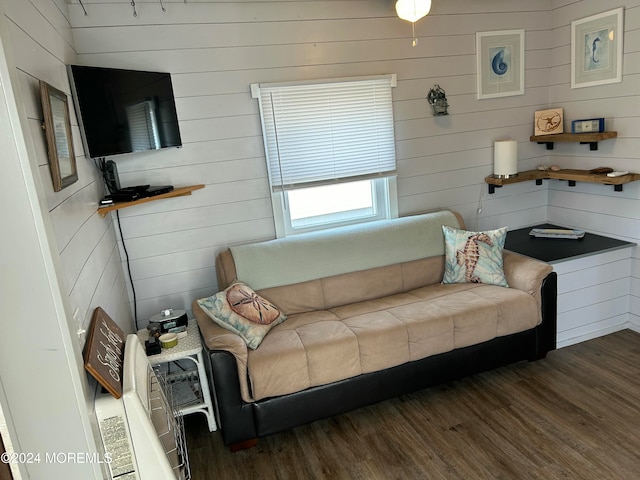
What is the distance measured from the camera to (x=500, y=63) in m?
3.65

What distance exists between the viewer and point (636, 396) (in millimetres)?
2643

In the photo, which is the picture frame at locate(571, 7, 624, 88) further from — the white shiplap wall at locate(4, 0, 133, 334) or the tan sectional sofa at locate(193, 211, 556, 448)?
the white shiplap wall at locate(4, 0, 133, 334)

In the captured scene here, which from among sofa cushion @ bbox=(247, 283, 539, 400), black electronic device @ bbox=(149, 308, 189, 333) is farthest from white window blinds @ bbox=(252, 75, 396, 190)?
black electronic device @ bbox=(149, 308, 189, 333)

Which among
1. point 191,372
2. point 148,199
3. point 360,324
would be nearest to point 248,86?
point 148,199

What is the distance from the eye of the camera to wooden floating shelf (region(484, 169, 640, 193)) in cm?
318

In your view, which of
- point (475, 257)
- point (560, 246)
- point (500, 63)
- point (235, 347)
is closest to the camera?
point (235, 347)

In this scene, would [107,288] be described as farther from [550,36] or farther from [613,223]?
[550,36]

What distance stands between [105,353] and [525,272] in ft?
8.08

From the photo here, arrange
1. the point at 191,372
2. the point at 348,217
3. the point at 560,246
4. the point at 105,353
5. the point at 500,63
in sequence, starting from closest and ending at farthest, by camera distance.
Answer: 1. the point at 105,353
2. the point at 191,372
3. the point at 560,246
4. the point at 348,217
5. the point at 500,63

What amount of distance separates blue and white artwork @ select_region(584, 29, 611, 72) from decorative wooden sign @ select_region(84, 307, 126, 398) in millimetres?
3561

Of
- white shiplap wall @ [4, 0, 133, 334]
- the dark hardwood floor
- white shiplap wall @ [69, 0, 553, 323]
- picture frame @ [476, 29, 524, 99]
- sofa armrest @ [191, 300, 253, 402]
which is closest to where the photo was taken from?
white shiplap wall @ [4, 0, 133, 334]

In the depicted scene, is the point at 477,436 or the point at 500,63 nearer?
the point at 477,436

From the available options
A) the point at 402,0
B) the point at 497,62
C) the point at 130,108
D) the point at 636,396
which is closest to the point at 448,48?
the point at 497,62

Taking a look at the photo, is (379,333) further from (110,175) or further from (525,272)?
(110,175)
